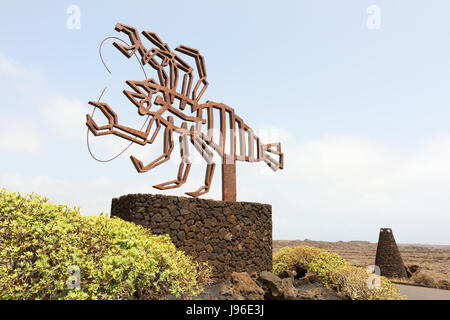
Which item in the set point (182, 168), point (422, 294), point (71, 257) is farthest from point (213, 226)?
point (422, 294)

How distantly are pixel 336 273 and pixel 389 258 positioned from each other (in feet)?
24.8

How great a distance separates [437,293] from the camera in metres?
13.0

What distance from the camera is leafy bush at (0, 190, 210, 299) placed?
19.5 feet

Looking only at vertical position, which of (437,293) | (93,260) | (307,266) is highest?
(93,260)

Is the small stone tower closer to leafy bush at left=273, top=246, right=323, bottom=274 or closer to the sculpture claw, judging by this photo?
leafy bush at left=273, top=246, right=323, bottom=274

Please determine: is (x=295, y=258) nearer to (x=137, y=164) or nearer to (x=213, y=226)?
(x=213, y=226)

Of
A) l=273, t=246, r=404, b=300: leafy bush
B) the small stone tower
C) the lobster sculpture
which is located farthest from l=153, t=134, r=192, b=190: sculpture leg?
the small stone tower

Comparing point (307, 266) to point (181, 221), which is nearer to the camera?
point (181, 221)

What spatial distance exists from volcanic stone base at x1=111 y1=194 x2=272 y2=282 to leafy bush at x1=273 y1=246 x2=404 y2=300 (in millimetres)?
1786

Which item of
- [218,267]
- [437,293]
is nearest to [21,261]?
[218,267]
